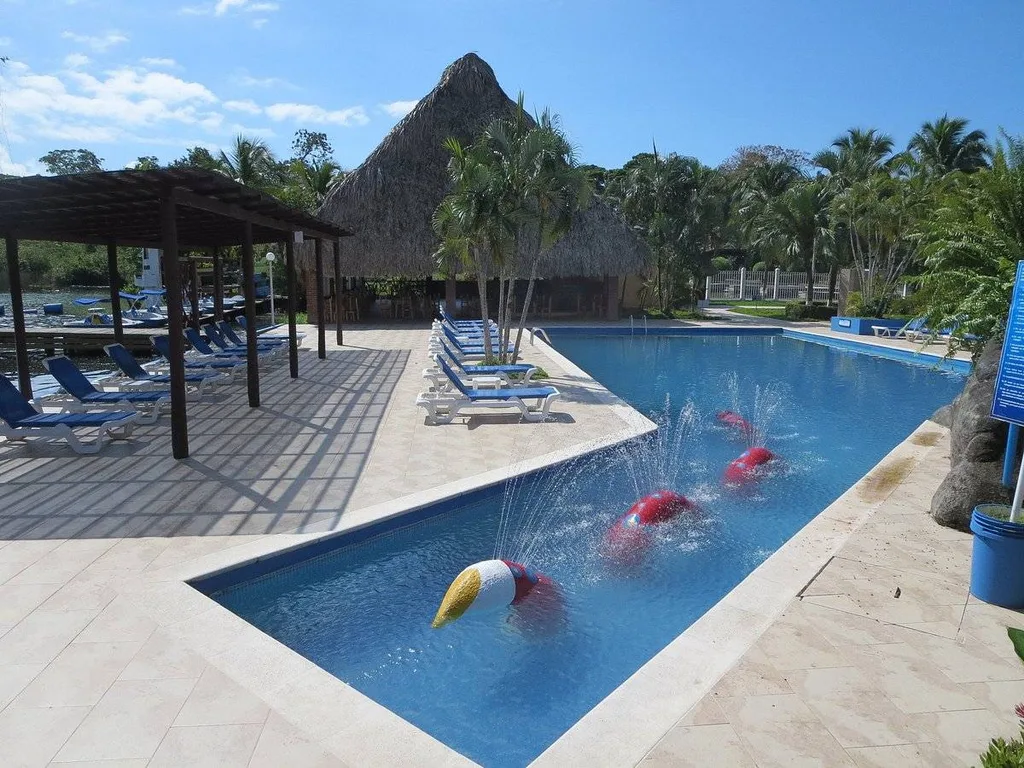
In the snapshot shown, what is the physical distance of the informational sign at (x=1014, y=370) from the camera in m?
4.13

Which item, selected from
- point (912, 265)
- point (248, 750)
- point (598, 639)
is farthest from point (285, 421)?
point (912, 265)

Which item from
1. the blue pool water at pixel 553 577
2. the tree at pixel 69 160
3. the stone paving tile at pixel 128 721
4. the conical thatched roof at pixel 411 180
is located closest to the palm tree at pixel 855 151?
the conical thatched roof at pixel 411 180

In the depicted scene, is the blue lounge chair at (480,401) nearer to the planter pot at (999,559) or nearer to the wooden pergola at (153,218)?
the wooden pergola at (153,218)

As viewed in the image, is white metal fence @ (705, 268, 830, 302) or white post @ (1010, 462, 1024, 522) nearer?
white post @ (1010, 462, 1024, 522)

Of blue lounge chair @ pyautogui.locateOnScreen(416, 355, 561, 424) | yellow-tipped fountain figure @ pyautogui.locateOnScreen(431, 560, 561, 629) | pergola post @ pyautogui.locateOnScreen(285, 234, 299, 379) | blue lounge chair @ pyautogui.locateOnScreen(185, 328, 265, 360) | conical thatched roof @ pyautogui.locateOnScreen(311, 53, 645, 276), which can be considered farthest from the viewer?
conical thatched roof @ pyautogui.locateOnScreen(311, 53, 645, 276)

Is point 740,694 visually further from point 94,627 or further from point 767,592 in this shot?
point 94,627

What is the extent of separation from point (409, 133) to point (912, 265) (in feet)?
59.8

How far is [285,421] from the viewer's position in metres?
8.73

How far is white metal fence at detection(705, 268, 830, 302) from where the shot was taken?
35.1 meters

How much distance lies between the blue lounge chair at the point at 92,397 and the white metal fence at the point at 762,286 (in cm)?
3086

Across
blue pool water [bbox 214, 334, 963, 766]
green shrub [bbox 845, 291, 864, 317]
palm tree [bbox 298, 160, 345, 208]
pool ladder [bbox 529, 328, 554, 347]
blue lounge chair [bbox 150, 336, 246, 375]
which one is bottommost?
blue pool water [bbox 214, 334, 963, 766]

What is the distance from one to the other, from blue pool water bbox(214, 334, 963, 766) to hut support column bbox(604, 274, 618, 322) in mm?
15941

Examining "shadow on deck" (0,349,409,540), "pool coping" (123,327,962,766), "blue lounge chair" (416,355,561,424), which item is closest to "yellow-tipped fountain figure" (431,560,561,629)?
"pool coping" (123,327,962,766)

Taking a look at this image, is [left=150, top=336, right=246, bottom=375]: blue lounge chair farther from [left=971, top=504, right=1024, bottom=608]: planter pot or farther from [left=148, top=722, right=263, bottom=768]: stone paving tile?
[left=971, top=504, right=1024, bottom=608]: planter pot
